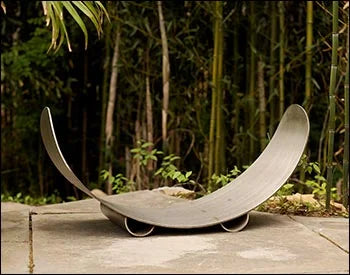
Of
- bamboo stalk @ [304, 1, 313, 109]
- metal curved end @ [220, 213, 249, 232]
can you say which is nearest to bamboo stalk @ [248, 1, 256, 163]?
bamboo stalk @ [304, 1, 313, 109]

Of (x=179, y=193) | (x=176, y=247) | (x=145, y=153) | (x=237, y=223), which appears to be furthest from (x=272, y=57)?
(x=176, y=247)

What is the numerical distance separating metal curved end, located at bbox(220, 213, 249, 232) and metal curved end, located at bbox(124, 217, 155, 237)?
0.28 metres

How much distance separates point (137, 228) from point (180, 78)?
2.58 m

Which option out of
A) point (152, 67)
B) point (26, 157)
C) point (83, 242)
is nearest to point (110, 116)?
point (152, 67)

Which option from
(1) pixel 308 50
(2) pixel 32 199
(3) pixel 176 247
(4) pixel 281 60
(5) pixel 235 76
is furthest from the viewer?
(2) pixel 32 199

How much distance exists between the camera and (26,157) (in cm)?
595

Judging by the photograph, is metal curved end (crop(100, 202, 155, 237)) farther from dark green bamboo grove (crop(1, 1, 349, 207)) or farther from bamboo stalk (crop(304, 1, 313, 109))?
bamboo stalk (crop(304, 1, 313, 109))

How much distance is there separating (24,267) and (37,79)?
11.1 feet

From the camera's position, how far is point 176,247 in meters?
2.49

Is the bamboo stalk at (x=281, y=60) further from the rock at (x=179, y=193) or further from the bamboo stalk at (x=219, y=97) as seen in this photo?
the rock at (x=179, y=193)

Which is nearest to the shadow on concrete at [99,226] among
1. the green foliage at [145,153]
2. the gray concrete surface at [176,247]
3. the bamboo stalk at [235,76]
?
the gray concrete surface at [176,247]

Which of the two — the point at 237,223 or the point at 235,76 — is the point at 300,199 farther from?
the point at 235,76

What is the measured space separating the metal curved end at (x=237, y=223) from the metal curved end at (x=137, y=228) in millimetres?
285

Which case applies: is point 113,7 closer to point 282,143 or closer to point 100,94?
point 100,94
